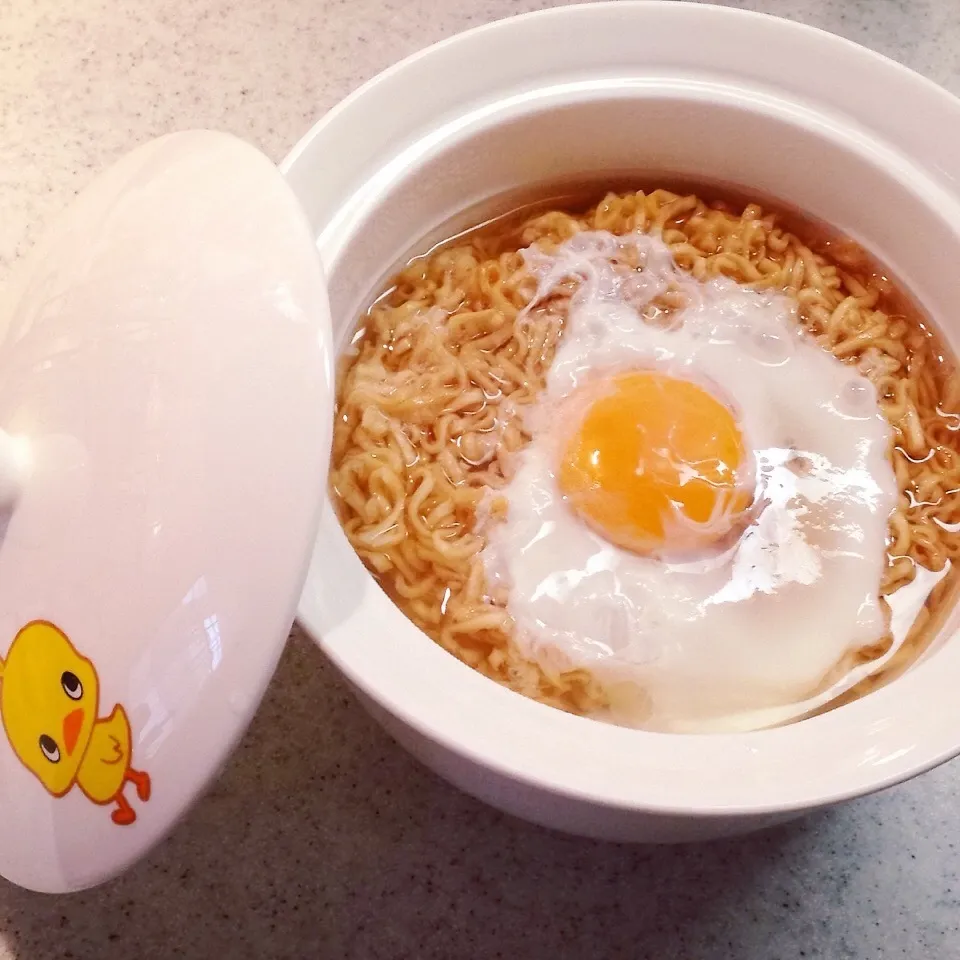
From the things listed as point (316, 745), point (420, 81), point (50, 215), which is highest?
point (420, 81)

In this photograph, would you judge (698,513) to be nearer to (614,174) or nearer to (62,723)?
(614,174)

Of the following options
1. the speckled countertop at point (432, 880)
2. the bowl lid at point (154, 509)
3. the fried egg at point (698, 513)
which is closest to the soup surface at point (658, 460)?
the fried egg at point (698, 513)

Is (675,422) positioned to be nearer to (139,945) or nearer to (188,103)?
(139,945)

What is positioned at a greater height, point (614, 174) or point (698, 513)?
point (614, 174)

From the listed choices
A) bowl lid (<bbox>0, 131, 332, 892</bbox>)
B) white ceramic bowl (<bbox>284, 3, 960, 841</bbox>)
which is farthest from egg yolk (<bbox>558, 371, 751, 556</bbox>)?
bowl lid (<bbox>0, 131, 332, 892</bbox>)

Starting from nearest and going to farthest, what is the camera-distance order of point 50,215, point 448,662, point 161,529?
point 161,529 < point 448,662 < point 50,215

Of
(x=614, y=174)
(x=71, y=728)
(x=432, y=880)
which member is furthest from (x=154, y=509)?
(x=614, y=174)

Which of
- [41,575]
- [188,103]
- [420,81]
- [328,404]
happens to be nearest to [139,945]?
[41,575]
